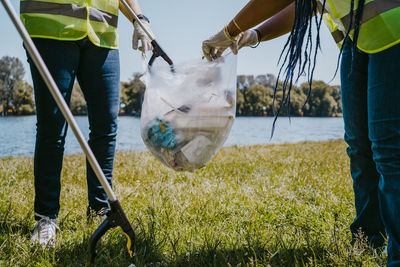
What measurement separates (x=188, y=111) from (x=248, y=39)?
0.57 metres

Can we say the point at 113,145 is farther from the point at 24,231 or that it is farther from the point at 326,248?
the point at 326,248

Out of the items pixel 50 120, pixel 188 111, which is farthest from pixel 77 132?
pixel 50 120

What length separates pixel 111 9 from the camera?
6.25ft

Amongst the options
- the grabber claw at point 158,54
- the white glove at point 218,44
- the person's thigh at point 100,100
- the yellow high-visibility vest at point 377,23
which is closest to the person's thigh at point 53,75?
the person's thigh at point 100,100

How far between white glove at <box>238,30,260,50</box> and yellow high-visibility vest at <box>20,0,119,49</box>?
840 mm

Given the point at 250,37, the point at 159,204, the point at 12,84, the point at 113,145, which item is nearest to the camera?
the point at 250,37

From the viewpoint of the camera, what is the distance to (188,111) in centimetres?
146

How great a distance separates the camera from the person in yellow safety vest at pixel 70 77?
1686 millimetres

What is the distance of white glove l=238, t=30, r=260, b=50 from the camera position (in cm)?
167

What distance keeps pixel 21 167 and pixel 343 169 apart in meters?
4.02

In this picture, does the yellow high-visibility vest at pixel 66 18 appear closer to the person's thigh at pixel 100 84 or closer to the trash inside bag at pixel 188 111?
the person's thigh at pixel 100 84

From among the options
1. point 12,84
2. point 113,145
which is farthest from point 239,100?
point 113,145

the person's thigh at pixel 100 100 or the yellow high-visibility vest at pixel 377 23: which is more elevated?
the yellow high-visibility vest at pixel 377 23

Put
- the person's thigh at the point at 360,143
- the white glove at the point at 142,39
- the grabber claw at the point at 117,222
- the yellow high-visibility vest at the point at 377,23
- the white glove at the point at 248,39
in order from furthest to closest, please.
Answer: the white glove at the point at 142,39 → the white glove at the point at 248,39 → the person's thigh at the point at 360,143 → the grabber claw at the point at 117,222 → the yellow high-visibility vest at the point at 377,23
